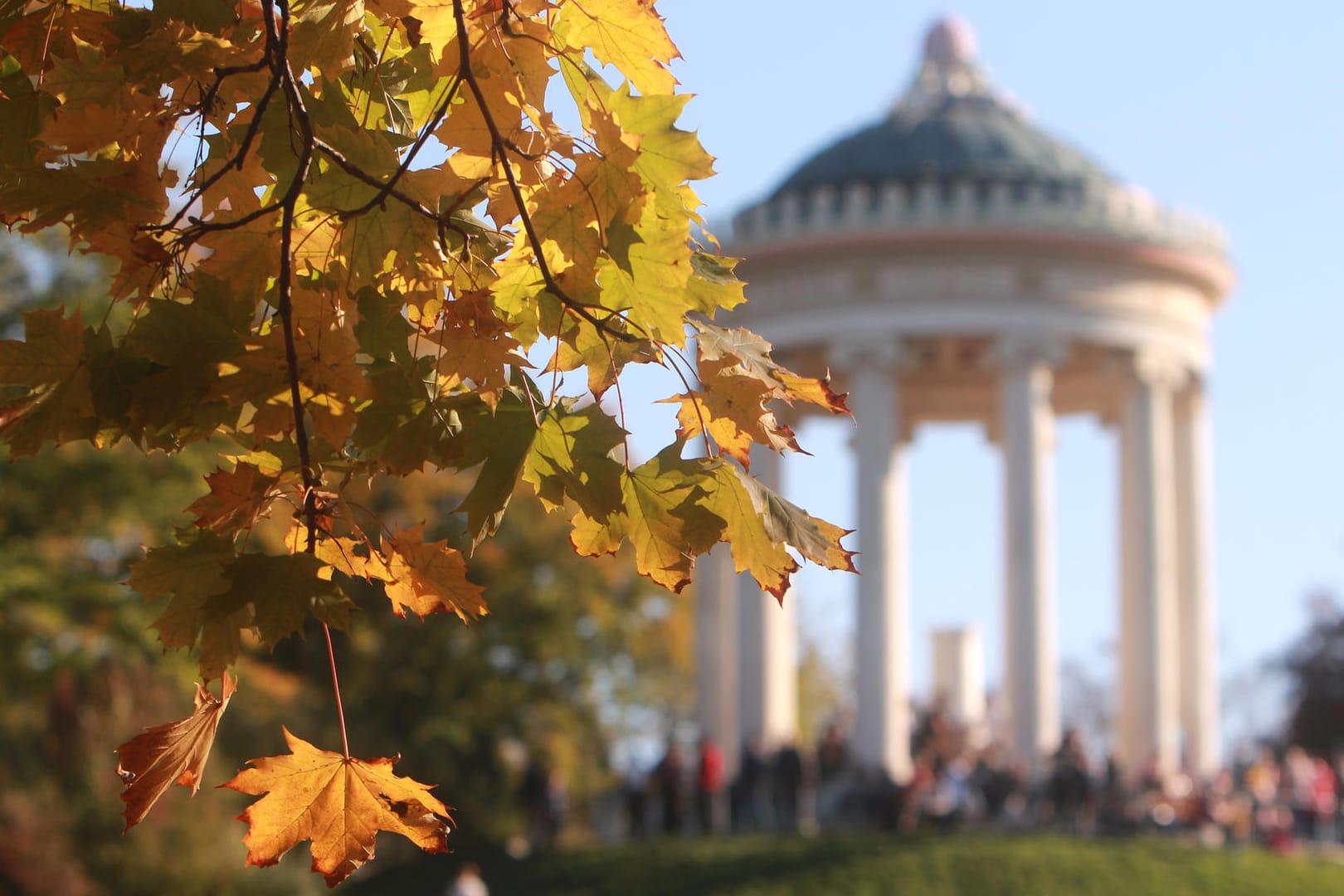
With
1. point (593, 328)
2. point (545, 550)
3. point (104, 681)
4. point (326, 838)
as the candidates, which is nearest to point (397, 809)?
point (326, 838)

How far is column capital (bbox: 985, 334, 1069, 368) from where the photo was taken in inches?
2480

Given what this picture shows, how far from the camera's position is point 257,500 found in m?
5.79

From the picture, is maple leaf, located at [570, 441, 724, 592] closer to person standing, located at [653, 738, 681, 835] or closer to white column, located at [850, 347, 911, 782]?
person standing, located at [653, 738, 681, 835]

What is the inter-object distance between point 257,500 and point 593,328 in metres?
1.05

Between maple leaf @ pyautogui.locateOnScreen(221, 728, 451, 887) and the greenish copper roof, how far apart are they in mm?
59189

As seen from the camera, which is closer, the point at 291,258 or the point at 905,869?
the point at 291,258

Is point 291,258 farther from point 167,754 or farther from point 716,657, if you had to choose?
point 716,657

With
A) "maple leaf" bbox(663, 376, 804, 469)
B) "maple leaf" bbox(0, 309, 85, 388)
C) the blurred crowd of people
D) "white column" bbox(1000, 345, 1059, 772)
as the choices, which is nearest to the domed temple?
"white column" bbox(1000, 345, 1059, 772)

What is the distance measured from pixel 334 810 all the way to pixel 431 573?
689 millimetres

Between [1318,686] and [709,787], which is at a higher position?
[1318,686]

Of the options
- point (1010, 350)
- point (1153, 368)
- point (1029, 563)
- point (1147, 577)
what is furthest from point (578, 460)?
point (1153, 368)

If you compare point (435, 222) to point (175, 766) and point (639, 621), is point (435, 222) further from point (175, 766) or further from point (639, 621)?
point (639, 621)

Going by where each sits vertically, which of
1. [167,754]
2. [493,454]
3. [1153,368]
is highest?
[1153,368]

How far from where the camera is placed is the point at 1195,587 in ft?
219
